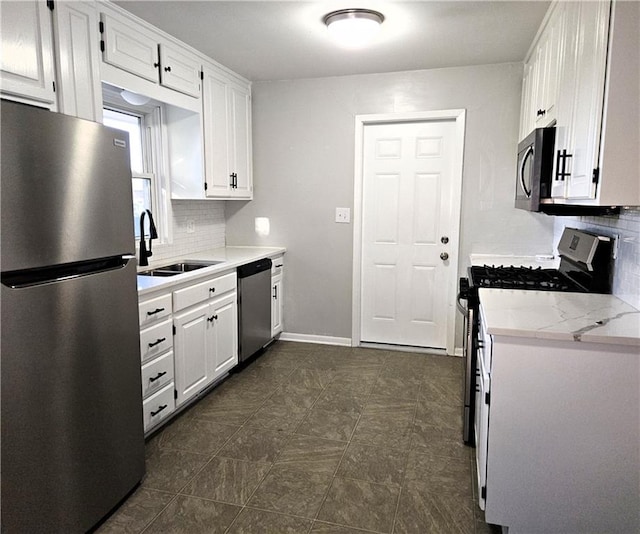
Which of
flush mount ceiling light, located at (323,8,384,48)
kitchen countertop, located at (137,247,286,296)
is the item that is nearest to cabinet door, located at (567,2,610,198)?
flush mount ceiling light, located at (323,8,384,48)

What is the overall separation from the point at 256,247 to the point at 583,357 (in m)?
3.21

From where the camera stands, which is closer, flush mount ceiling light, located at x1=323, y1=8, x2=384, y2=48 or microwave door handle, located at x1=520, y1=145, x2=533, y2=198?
microwave door handle, located at x1=520, y1=145, x2=533, y2=198

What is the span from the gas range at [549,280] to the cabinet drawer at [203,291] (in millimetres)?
1607

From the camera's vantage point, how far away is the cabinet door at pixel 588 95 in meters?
Result: 1.59

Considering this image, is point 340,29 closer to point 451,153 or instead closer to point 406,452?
point 451,153

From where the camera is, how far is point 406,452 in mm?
2467

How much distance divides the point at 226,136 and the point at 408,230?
5.70 feet

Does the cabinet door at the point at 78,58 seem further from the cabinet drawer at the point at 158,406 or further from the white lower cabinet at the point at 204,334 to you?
the cabinet drawer at the point at 158,406

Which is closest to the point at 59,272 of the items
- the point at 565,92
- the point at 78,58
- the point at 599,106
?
the point at 78,58

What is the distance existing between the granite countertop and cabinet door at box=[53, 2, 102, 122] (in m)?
2.08

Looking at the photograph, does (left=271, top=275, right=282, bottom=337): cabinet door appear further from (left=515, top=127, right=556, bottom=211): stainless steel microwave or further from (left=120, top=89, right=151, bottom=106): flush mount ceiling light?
(left=515, top=127, right=556, bottom=211): stainless steel microwave

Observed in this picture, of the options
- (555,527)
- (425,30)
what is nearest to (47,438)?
(555,527)

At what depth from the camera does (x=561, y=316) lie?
5.90 feet

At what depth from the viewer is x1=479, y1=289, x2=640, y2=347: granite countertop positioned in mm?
1585
